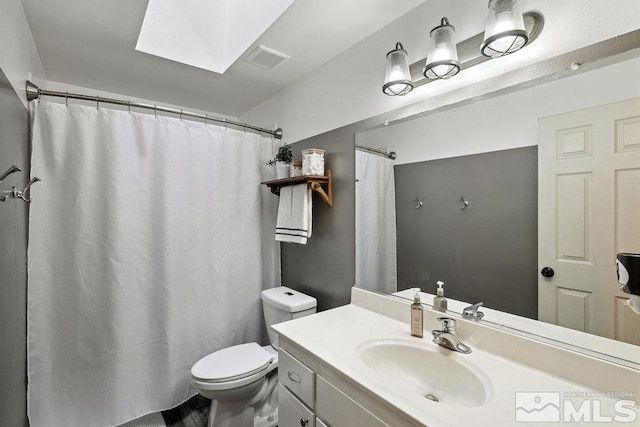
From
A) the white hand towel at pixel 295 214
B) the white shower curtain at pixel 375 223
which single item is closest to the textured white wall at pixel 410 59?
the white shower curtain at pixel 375 223

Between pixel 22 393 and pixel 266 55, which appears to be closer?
pixel 22 393

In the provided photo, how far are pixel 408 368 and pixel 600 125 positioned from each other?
0.99 metres

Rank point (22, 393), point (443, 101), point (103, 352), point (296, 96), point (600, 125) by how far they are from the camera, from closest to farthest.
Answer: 1. point (600, 125)
2. point (443, 101)
3. point (22, 393)
4. point (103, 352)
5. point (296, 96)

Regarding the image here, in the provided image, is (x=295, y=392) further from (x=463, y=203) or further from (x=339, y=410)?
(x=463, y=203)

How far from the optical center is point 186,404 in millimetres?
1907

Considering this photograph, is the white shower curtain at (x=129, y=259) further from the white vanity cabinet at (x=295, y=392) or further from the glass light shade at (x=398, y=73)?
the glass light shade at (x=398, y=73)

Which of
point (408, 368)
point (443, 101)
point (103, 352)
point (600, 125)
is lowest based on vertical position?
point (103, 352)

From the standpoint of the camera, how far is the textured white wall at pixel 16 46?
111 cm

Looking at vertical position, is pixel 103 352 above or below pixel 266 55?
below

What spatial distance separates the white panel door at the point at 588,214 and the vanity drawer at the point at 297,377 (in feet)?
2.72

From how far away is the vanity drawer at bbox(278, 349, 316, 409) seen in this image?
1.05 meters

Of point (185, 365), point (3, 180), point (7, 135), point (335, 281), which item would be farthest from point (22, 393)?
point (335, 281)

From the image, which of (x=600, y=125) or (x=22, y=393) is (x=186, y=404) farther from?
(x=600, y=125)

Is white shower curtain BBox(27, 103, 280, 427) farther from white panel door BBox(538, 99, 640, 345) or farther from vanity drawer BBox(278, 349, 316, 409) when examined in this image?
white panel door BBox(538, 99, 640, 345)
